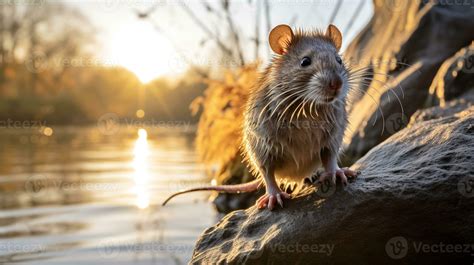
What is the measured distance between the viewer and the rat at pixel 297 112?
140 inches

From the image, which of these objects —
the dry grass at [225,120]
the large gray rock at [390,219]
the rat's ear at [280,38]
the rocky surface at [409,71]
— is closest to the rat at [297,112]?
the rat's ear at [280,38]

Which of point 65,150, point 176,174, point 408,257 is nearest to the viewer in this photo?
point 408,257

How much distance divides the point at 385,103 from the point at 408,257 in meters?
4.04

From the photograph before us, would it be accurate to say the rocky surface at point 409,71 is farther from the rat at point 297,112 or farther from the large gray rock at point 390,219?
the large gray rock at point 390,219

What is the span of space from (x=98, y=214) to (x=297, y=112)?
388 cm

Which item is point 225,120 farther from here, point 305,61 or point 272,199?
point 305,61

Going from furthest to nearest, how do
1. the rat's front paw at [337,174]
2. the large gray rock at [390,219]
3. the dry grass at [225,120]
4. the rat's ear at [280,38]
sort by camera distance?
the dry grass at [225,120]
the rat's ear at [280,38]
the rat's front paw at [337,174]
the large gray rock at [390,219]

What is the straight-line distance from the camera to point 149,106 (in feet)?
126

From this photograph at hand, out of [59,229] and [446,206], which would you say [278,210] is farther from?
[59,229]

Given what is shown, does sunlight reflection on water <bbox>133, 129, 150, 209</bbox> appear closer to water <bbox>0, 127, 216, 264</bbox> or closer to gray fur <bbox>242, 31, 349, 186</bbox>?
water <bbox>0, 127, 216, 264</bbox>

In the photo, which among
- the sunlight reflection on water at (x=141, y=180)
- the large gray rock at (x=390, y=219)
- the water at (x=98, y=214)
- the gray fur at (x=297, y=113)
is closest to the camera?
the large gray rock at (x=390, y=219)

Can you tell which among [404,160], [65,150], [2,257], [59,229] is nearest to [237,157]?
[59,229]

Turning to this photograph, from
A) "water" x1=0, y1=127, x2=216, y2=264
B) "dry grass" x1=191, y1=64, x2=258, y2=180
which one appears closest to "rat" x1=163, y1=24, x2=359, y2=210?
"water" x1=0, y1=127, x2=216, y2=264

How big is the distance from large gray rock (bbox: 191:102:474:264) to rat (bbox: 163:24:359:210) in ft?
0.77
